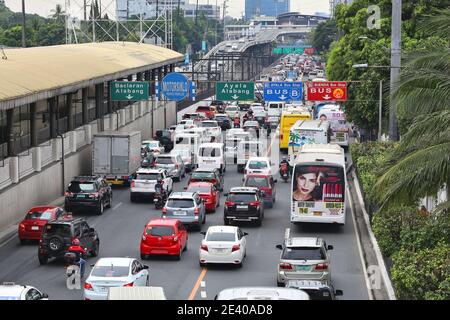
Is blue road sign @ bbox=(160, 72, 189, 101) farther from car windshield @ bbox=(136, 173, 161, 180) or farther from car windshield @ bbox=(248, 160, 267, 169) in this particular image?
car windshield @ bbox=(136, 173, 161, 180)

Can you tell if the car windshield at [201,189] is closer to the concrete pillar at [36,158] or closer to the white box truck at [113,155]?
the concrete pillar at [36,158]

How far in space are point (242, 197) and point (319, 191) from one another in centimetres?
367

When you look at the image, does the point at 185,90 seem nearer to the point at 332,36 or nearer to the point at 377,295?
the point at 377,295

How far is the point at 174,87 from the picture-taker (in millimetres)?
65500

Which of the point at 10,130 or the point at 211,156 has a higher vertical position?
the point at 10,130

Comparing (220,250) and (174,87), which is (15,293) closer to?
(220,250)

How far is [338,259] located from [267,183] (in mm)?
13066

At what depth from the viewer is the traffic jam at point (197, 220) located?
26953 mm

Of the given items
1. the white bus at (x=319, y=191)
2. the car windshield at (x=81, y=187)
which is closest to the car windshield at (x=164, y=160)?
the car windshield at (x=81, y=187)

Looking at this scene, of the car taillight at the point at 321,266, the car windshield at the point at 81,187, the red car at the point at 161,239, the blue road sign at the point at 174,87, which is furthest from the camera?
the blue road sign at the point at 174,87

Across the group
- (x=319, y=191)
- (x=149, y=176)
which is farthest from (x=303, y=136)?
(x=319, y=191)

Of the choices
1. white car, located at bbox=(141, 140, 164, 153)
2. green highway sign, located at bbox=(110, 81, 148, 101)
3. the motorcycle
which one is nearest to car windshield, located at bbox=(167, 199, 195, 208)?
the motorcycle

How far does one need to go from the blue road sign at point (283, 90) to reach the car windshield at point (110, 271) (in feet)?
138
